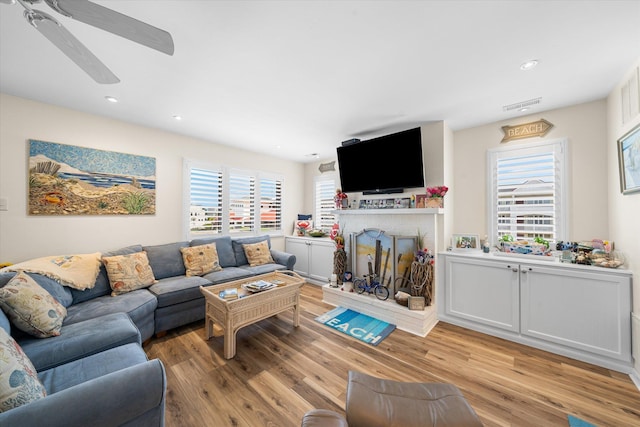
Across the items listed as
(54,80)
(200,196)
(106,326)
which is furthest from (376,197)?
(54,80)

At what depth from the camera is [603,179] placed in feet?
8.01

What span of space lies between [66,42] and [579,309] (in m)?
4.32

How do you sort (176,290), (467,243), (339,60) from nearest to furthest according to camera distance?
(339,60) → (176,290) → (467,243)

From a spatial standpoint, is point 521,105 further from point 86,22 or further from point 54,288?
point 54,288

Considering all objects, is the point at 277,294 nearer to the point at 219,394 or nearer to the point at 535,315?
the point at 219,394

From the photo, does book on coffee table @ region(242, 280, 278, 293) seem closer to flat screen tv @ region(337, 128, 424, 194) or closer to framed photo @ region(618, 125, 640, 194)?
flat screen tv @ region(337, 128, 424, 194)

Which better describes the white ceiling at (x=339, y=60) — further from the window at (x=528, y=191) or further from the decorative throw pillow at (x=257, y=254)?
the decorative throw pillow at (x=257, y=254)


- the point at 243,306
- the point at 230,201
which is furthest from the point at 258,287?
the point at 230,201

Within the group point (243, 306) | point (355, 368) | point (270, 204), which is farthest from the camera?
point (270, 204)

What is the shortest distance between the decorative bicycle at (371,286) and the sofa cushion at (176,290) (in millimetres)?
2023

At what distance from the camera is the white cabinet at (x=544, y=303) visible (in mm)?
2049

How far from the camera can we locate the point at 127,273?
8.57ft

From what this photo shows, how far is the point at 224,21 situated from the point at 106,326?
7.74ft

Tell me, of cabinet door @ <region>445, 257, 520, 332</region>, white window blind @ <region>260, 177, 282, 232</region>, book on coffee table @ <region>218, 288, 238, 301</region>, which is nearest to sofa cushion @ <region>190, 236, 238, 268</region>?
white window blind @ <region>260, 177, 282, 232</region>
